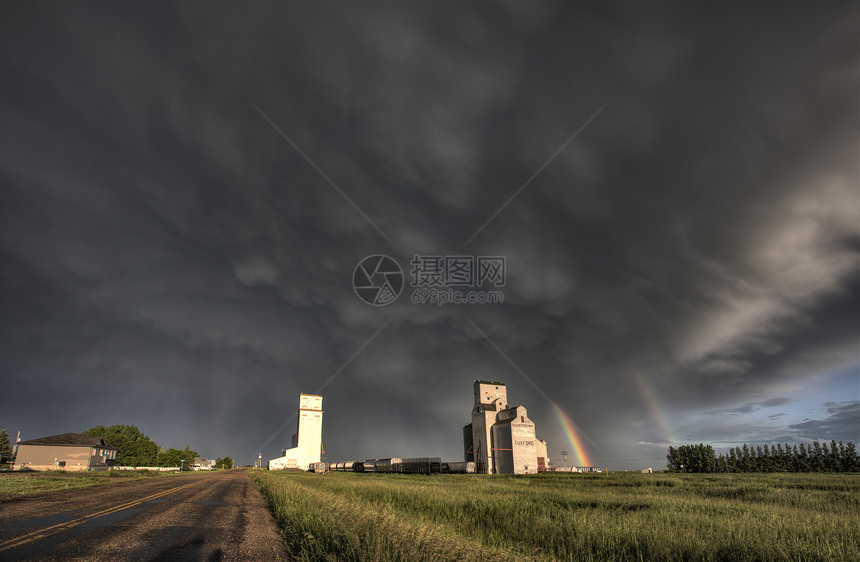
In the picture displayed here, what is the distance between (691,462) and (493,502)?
160553 mm

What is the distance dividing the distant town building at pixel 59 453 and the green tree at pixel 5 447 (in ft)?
148

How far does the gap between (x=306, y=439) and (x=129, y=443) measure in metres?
57.5

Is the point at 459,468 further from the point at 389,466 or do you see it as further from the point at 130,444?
the point at 130,444

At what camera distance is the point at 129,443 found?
131500 mm

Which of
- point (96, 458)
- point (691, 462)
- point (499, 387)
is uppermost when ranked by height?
point (499, 387)

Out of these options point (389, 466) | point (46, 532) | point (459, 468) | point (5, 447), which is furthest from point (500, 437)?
point (5, 447)

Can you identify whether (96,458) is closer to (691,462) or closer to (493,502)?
(493,502)

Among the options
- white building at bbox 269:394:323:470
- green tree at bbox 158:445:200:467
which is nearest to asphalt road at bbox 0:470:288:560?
white building at bbox 269:394:323:470

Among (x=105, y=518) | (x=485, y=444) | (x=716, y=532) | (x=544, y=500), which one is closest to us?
(x=716, y=532)

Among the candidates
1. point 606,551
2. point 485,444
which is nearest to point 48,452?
point 485,444

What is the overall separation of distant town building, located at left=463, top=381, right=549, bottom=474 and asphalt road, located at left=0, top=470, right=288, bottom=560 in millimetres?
68715

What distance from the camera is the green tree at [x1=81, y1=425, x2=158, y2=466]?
128m

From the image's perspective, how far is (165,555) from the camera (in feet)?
33.8

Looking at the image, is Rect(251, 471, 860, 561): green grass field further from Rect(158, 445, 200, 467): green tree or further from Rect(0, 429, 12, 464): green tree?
Rect(158, 445, 200, 467): green tree
